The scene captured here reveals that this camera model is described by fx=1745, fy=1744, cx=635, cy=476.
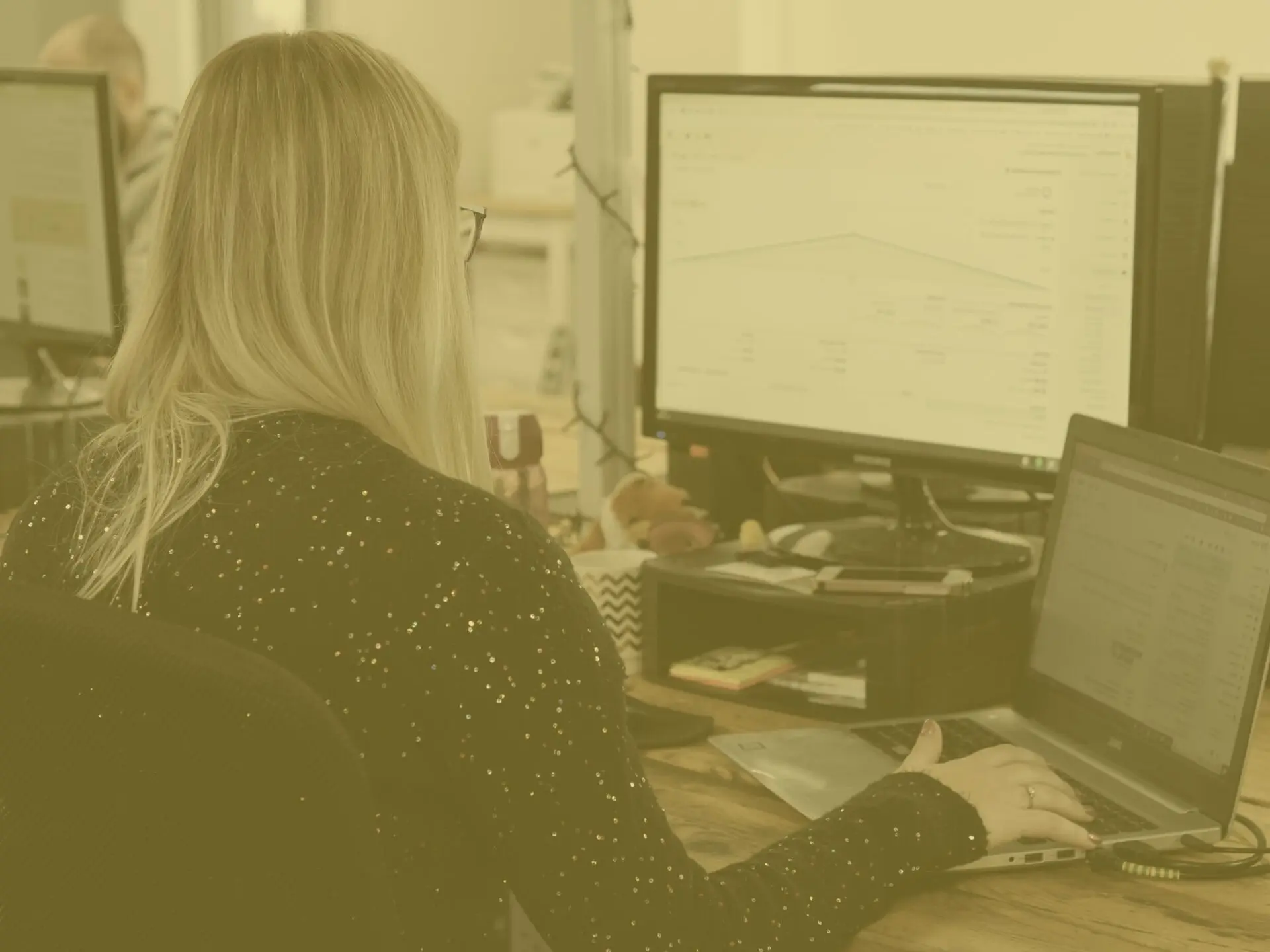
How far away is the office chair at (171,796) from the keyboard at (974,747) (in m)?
0.61

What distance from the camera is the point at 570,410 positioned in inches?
98.8

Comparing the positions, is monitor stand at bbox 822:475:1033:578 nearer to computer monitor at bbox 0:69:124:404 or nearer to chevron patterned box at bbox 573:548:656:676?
chevron patterned box at bbox 573:548:656:676

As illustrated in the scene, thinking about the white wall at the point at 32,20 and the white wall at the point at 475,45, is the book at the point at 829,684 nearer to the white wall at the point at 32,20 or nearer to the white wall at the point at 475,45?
the white wall at the point at 32,20

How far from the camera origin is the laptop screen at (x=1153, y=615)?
118 centimetres

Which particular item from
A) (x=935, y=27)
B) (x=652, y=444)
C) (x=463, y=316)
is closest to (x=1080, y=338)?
(x=463, y=316)

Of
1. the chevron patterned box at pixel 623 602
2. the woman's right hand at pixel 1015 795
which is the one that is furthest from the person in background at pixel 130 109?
the woman's right hand at pixel 1015 795

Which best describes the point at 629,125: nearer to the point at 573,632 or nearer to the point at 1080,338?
the point at 1080,338

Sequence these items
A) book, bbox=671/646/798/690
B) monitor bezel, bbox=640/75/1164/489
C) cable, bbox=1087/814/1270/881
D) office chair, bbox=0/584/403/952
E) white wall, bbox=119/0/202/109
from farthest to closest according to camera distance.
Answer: white wall, bbox=119/0/202/109
book, bbox=671/646/798/690
monitor bezel, bbox=640/75/1164/489
cable, bbox=1087/814/1270/881
office chair, bbox=0/584/403/952

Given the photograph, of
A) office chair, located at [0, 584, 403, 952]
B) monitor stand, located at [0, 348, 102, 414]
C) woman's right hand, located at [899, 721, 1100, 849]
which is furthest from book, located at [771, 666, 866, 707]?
monitor stand, located at [0, 348, 102, 414]

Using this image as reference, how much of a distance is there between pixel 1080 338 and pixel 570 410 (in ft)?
3.78

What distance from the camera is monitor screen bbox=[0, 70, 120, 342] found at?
2.24m

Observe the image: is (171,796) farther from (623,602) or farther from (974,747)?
(623,602)

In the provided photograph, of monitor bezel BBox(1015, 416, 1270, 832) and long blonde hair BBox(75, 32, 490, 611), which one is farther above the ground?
long blonde hair BBox(75, 32, 490, 611)

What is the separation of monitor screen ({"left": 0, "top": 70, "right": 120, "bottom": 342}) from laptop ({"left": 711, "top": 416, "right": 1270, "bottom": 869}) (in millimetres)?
1267
